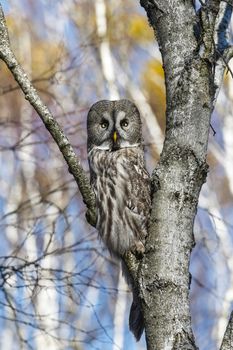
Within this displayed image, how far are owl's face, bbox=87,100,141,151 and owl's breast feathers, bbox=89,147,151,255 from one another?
11.4 inches

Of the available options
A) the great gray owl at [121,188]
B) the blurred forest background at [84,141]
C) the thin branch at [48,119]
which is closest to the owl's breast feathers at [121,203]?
the great gray owl at [121,188]

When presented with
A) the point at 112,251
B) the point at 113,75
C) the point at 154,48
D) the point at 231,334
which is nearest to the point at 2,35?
the point at 231,334

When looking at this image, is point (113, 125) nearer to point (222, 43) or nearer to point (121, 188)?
point (121, 188)

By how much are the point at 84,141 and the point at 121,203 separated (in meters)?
3.67

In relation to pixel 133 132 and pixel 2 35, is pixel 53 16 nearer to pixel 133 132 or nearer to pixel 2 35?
pixel 133 132

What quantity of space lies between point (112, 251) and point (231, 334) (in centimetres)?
162

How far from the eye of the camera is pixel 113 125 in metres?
4.44

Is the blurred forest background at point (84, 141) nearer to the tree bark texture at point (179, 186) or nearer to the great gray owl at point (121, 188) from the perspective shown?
the great gray owl at point (121, 188)

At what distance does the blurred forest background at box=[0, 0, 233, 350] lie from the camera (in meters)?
7.53

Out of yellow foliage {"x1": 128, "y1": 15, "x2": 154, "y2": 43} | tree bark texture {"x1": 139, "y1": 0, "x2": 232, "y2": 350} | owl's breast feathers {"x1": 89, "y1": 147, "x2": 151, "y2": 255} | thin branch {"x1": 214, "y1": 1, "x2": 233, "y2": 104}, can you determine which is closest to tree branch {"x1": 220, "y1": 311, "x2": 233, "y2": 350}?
tree bark texture {"x1": 139, "y1": 0, "x2": 232, "y2": 350}

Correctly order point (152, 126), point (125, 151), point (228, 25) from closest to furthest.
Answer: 1. point (228, 25)
2. point (125, 151)
3. point (152, 126)

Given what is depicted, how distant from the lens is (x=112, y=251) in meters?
3.95

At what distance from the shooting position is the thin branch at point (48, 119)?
2.71 meters

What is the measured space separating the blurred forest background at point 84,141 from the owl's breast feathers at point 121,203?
202 centimetres
